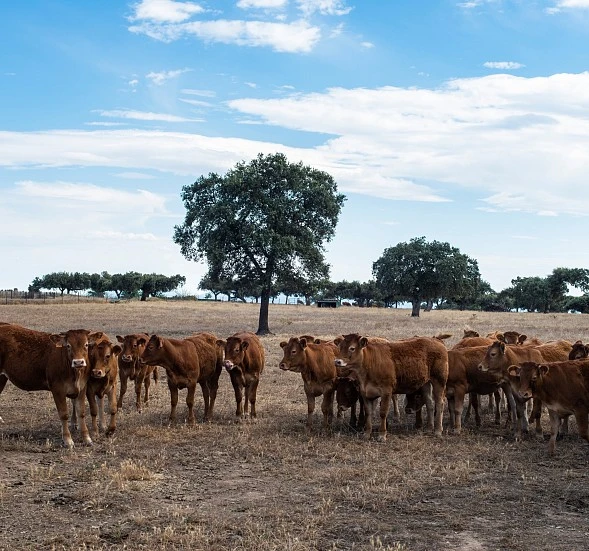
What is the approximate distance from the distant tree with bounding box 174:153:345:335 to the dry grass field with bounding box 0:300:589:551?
83.8 ft

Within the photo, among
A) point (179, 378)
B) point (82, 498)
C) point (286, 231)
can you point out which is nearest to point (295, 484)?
point (82, 498)

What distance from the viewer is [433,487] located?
9.09m

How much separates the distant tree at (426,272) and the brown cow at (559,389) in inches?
2448

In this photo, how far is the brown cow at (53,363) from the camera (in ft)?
36.7

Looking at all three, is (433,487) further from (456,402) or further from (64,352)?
(64,352)

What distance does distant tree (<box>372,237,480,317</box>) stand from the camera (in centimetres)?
7375

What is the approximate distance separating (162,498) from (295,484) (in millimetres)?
1763

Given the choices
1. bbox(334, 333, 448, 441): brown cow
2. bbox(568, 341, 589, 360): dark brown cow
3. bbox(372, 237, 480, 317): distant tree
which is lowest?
bbox(334, 333, 448, 441): brown cow

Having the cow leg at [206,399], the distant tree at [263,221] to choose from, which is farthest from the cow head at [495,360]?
the distant tree at [263,221]

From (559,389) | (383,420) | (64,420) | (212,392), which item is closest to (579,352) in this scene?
(559,389)

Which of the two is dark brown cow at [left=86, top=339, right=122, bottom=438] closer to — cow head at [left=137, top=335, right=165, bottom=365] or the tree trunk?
cow head at [left=137, top=335, right=165, bottom=365]

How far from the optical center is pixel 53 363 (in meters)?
11.6

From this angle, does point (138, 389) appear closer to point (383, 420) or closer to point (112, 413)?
point (112, 413)

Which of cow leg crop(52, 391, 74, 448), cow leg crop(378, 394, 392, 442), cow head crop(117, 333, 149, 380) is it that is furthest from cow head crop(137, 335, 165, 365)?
cow leg crop(378, 394, 392, 442)
